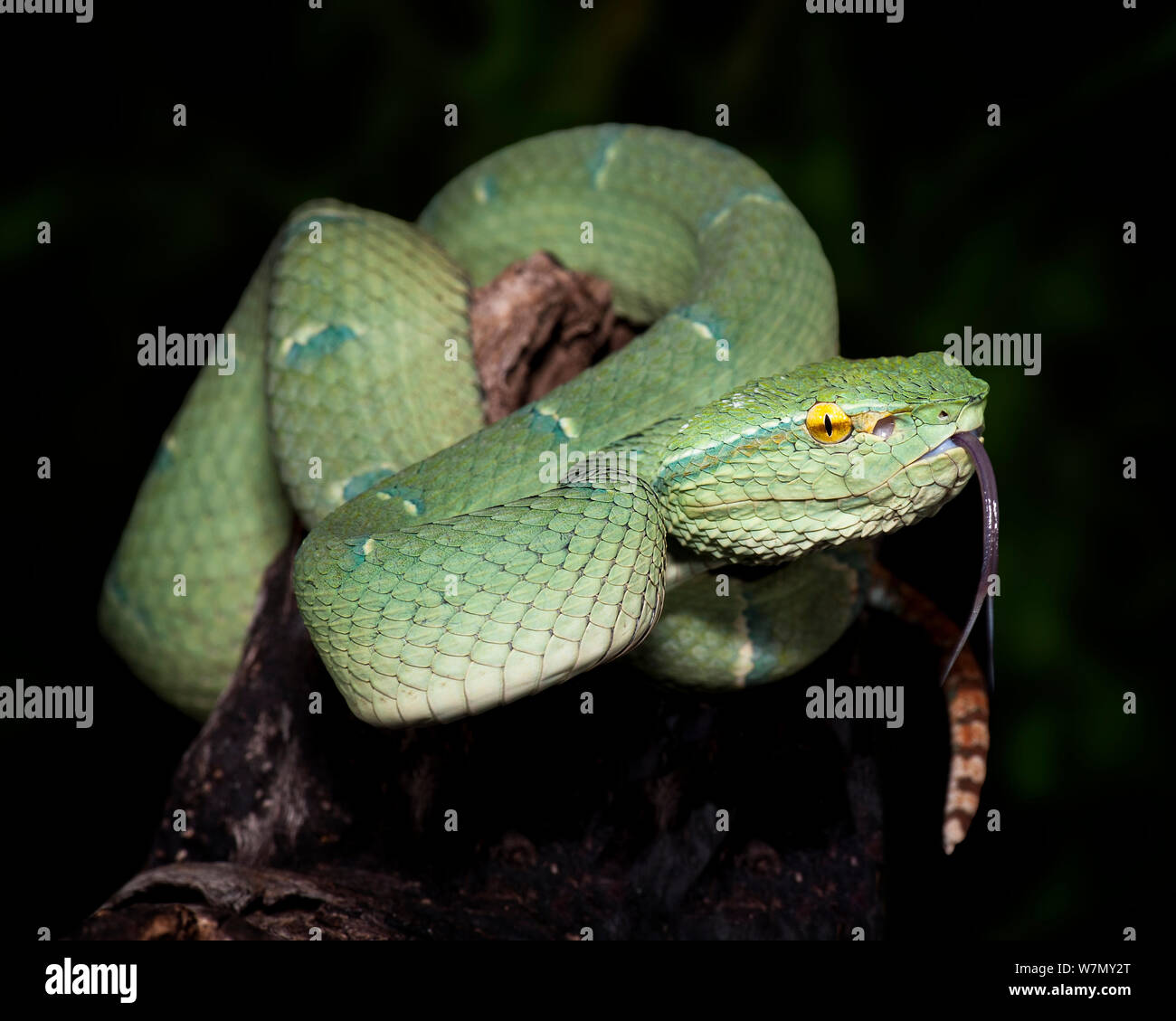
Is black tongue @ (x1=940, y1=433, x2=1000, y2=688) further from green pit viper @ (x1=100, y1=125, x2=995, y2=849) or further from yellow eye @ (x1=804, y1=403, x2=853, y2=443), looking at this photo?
yellow eye @ (x1=804, y1=403, x2=853, y2=443)

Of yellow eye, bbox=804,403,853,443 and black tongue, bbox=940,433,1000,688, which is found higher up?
yellow eye, bbox=804,403,853,443

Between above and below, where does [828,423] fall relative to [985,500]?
above

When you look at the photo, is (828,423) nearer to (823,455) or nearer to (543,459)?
(823,455)

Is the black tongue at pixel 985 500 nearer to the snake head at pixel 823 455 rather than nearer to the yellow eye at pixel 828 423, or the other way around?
the snake head at pixel 823 455

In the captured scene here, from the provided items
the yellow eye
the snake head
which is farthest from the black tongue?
the yellow eye

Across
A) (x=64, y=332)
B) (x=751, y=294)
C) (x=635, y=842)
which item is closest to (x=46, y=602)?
(x=64, y=332)

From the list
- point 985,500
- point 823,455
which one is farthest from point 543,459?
point 985,500
